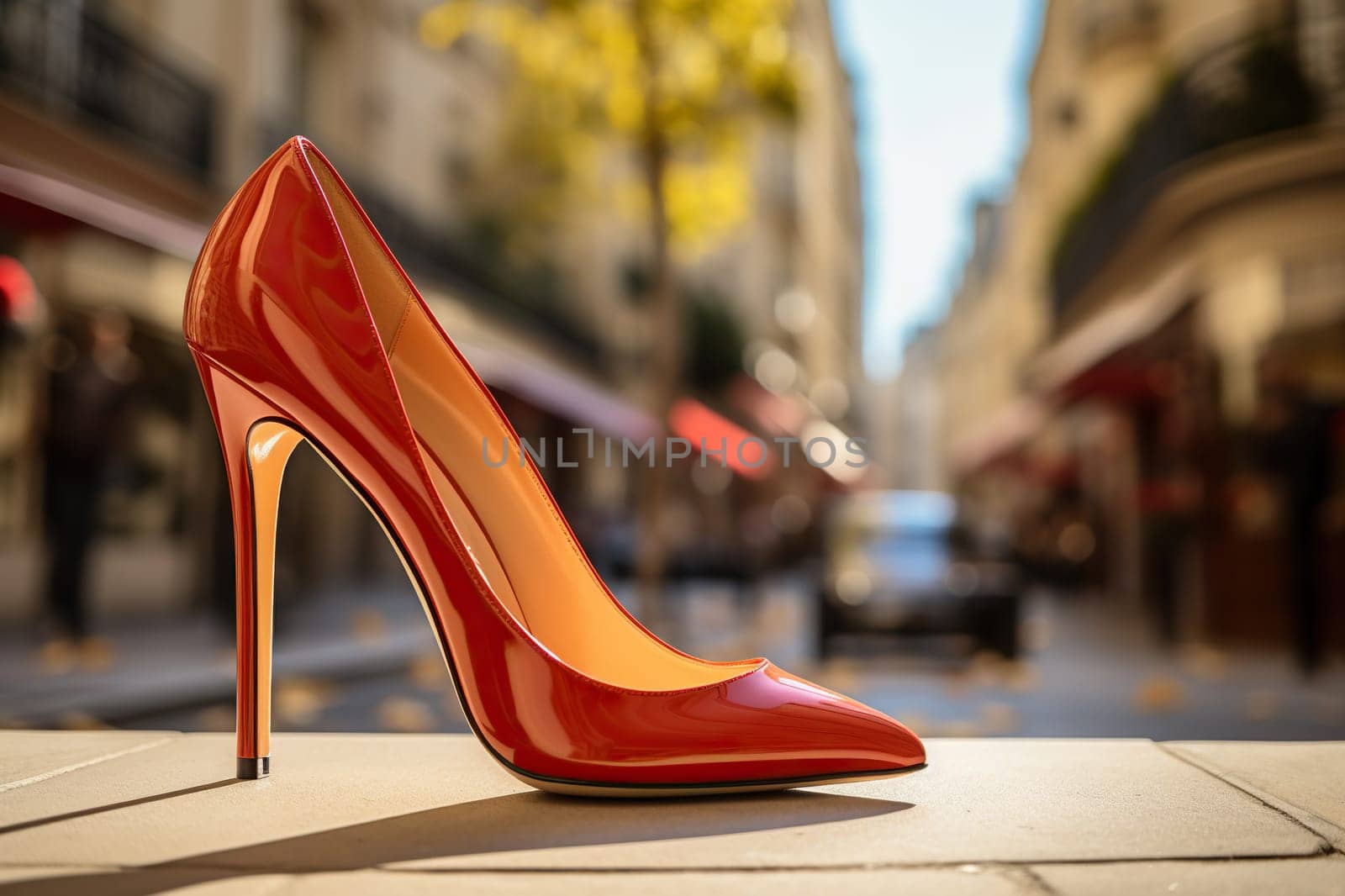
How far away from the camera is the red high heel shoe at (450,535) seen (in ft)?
6.36

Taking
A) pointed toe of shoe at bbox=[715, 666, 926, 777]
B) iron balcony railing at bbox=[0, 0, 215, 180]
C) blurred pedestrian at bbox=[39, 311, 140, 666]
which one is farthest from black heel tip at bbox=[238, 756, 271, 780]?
iron balcony railing at bbox=[0, 0, 215, 180]

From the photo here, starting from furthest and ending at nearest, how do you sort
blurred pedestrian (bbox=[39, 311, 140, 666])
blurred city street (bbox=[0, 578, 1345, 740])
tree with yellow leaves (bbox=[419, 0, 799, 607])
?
tree with yellow leaves (bbox=[419, 0, 799, 607]), blurred pedestrian (bbox=[39, 311, 140, 666]), blurred city street (bbox=[0, 578, 1345, 740])

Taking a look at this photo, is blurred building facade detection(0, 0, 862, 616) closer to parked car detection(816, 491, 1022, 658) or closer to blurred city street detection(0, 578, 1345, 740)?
blurred city street detection(0, 578, 1345, 740)

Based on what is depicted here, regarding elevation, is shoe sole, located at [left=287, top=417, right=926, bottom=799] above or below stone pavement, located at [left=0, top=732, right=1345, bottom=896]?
above

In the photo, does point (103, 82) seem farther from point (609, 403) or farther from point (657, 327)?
point (609, 403)

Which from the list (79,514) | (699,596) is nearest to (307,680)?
(79,514)

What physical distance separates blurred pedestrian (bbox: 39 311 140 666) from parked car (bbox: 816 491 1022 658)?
4.82 metres

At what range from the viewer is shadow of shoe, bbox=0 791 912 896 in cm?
160

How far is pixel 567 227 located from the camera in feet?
76.9

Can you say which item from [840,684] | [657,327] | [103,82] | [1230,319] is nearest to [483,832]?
[840,684]

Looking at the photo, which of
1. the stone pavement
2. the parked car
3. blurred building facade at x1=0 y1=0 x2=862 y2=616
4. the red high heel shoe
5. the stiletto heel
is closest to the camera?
the stone pavement

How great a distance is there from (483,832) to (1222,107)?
38.9 feet

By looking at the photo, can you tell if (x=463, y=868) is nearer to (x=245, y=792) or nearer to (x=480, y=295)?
(x=245, y=792)

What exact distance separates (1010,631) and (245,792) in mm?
7560
